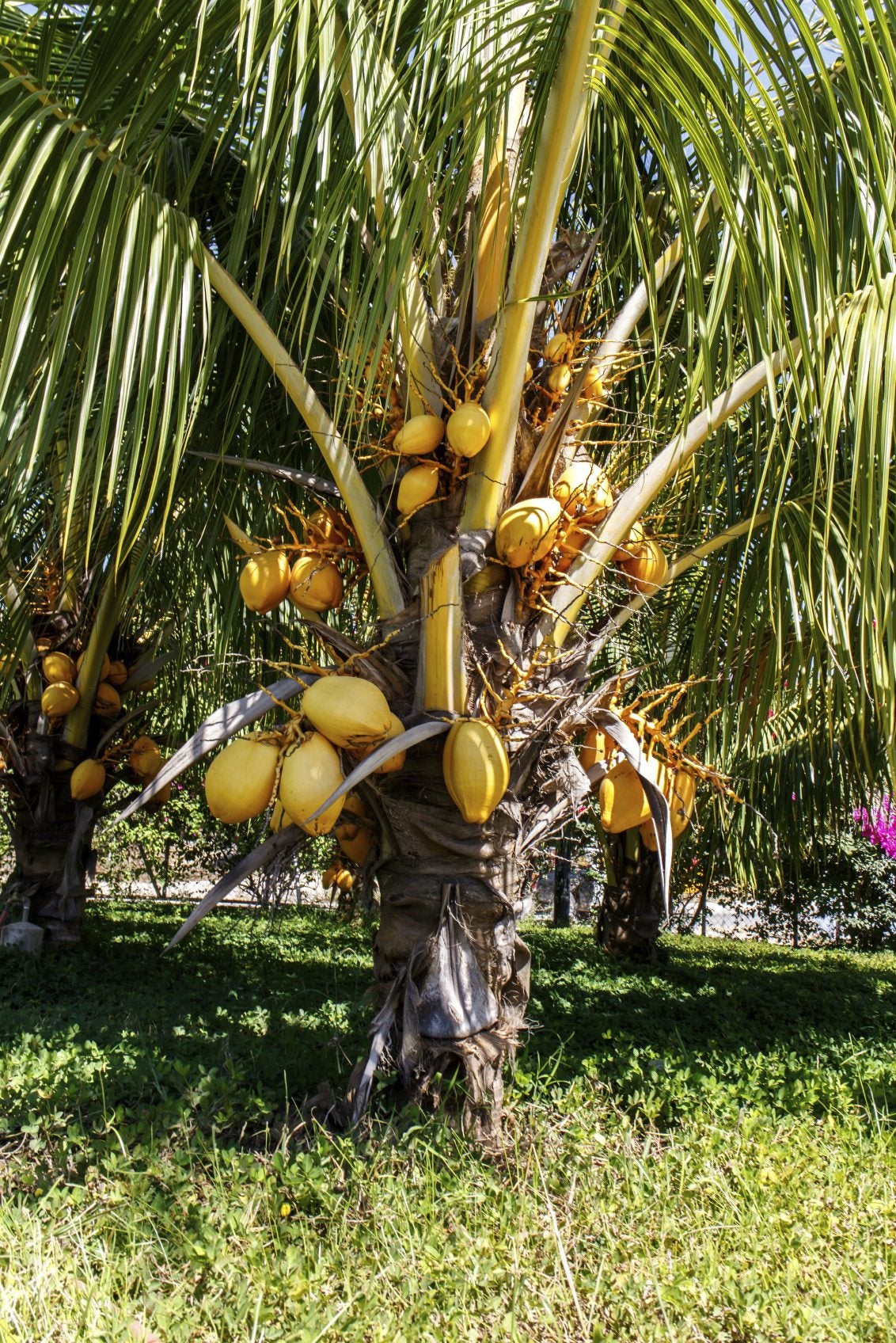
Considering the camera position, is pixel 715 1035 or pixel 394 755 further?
pixel 715 1035

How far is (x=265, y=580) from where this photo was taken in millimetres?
2809

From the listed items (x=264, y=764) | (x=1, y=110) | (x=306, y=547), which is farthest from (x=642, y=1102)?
(x=1, y=110)

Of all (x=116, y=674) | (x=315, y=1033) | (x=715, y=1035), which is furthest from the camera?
(x=116, y=674)

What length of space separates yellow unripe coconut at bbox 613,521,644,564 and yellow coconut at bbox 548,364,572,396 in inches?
16.7

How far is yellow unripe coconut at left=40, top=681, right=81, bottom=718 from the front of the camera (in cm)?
567

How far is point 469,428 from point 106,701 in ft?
13.4

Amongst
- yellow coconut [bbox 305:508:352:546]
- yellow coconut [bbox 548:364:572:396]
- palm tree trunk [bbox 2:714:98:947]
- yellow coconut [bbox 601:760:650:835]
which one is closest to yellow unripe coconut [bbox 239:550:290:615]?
yellow coconut [bbox 305:508:352:546]

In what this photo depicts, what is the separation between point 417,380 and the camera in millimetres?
2682

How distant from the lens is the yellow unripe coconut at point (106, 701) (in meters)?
5.96

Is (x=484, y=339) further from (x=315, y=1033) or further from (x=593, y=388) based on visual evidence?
(x=315, y=1033)

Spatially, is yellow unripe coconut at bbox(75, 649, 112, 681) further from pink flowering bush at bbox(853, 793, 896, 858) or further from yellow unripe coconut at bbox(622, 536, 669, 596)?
pink flowering bush at bbox(853, 793, 896, 858)

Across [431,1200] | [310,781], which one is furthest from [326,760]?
[431,1200]

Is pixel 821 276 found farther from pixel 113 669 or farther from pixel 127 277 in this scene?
pixel 113 669

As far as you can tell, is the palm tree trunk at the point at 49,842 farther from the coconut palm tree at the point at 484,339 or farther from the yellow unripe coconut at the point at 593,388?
the yellow unripe coconut at the point at 593,388
